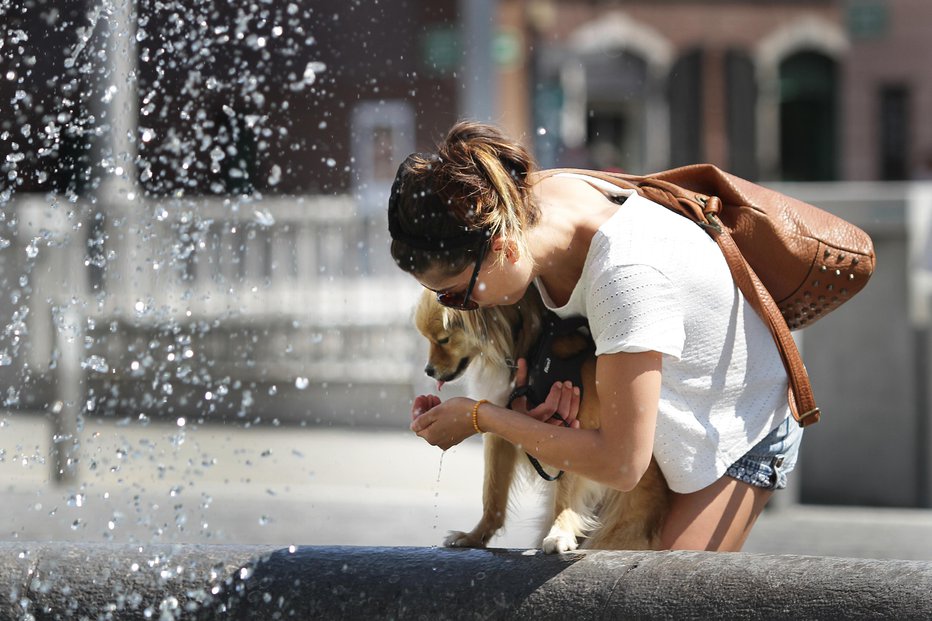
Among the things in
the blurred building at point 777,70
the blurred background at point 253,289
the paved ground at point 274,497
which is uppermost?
the blurred building at point 777,70

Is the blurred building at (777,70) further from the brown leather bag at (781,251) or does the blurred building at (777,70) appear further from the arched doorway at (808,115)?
the brown leather bag at (781,251)

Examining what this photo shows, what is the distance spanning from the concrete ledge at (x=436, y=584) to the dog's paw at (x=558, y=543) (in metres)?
0.06

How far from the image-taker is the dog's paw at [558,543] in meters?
3.03

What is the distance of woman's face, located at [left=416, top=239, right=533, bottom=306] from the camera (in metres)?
2.73

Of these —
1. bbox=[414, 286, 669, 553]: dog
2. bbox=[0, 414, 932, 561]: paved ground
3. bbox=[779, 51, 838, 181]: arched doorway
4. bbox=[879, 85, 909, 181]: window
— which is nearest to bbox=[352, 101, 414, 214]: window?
bbox=[0, 414, 932, 561]: paved ground

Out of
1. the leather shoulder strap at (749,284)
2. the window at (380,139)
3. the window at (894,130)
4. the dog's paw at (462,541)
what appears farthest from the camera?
the window at (894,130)

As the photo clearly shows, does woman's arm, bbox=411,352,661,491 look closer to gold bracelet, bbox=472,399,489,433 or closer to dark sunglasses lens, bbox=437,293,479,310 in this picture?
gold bracelet, bbox=472,399,489,433

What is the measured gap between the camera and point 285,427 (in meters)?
10.2

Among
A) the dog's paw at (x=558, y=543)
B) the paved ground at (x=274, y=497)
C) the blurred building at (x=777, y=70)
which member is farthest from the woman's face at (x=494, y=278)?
the blurred building at (x=777, y=70)

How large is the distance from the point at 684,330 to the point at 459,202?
57cm

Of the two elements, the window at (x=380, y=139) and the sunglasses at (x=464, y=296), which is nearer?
the sunglasses at (x=464, y=296)

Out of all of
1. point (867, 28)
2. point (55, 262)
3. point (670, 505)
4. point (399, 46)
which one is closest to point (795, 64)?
point (867, 28)

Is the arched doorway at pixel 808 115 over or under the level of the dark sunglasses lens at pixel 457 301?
over

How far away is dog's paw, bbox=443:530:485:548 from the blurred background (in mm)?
1038
